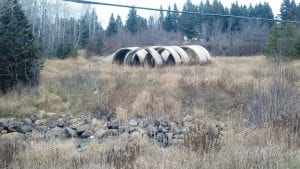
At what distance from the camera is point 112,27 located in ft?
244

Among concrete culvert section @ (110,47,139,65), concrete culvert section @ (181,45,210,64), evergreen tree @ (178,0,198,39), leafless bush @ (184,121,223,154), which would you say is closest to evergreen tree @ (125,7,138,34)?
evergreen tree @ (178,0,198,39)

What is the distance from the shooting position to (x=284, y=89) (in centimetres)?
1091

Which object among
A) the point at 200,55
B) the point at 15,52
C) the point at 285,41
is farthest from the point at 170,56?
the point at 15,52

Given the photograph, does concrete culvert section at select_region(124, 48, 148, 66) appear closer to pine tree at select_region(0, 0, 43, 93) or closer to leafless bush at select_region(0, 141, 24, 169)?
pine tree at select_region(0, 0, 43, 93)

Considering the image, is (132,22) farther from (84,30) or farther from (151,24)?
(84,30)

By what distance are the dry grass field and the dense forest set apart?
524 inches

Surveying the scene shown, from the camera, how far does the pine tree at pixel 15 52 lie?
19.8 meters

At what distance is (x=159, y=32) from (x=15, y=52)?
45512mm

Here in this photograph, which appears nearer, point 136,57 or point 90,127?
point 90,127

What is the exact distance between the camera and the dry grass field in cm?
675

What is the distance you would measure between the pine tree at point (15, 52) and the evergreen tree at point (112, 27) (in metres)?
49.9

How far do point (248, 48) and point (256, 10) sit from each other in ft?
74.6

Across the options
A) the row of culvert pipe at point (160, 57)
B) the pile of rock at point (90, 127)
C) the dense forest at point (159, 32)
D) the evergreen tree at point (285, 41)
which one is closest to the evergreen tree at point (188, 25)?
the dense forest at point (159, 32)

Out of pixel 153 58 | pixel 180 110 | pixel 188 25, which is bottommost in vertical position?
pixel 180 110
